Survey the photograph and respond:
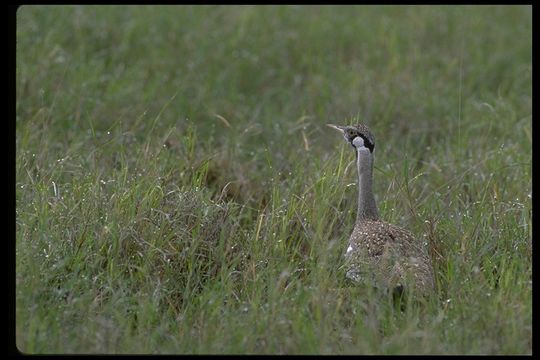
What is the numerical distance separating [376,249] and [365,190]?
0.55 m

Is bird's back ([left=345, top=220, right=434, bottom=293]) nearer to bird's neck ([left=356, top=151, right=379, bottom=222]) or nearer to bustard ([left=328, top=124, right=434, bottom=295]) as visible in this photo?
bustard ([left=328, top=124, right=434, bottom=295])

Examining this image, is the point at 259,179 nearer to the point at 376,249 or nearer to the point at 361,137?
the point at 361,137

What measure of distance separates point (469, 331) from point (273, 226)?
1326 mm

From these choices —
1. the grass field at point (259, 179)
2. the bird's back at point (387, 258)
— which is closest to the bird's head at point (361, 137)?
the grass field at point (259, 179)

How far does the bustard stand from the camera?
4.79 meters

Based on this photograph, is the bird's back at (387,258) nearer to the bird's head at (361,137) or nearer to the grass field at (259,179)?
the grass field at (259,179)

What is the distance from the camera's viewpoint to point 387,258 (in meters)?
4.94

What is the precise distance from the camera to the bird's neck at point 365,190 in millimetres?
5531

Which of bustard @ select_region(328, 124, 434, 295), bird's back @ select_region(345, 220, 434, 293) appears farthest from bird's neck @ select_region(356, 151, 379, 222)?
bird's back @ select_region(345, 220, 434, 293)

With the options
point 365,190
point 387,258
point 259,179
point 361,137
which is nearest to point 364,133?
point 361,137

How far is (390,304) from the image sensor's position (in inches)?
180

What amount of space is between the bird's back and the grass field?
95 mm
